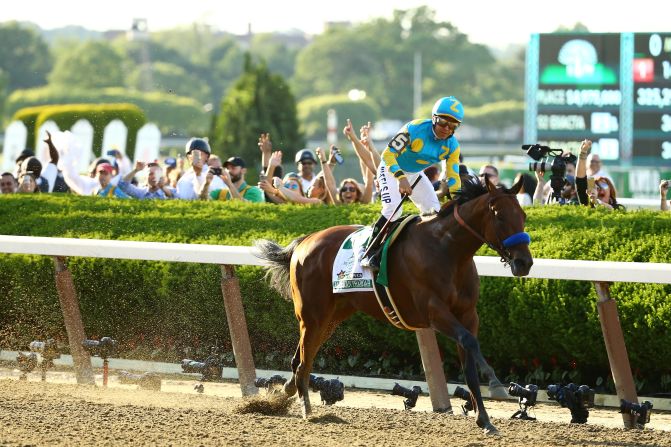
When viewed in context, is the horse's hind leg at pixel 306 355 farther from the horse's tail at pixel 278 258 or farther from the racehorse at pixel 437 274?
the horse's tail at pixel 278 258

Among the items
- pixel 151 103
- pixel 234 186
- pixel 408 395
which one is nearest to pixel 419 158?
pixel 408 395

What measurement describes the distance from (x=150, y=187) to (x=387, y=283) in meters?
5.12

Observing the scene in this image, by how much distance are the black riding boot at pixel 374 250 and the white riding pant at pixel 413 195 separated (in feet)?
0.27

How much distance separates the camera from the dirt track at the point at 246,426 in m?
5.48

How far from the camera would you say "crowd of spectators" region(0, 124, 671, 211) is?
858 cm

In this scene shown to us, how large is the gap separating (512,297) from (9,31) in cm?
10109

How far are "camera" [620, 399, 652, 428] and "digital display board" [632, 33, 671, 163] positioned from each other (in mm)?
8002

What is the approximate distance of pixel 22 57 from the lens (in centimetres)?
10612

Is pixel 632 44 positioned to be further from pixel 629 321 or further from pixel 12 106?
pixel 12 106

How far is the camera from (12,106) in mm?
84062

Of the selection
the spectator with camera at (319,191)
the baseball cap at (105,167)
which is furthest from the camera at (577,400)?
the baseball cap at (105,167)

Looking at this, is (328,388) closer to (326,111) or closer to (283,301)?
(283,301)

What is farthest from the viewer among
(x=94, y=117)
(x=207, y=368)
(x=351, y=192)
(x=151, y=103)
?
(x=151, y=103)

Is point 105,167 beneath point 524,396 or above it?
above
